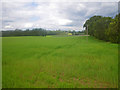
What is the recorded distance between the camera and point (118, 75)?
2021 mm

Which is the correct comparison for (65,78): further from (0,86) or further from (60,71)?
(0,86)

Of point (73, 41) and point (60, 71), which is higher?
point (73, 41)

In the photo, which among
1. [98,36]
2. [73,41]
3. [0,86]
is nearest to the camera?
[0,86]

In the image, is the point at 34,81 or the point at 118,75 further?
the point at 118,75

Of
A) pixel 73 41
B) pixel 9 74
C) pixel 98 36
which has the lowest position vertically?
pixel 9 74

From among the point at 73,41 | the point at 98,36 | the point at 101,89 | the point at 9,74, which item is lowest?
the point at 101,89

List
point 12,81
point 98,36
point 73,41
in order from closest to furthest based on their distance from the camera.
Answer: point 12,81
point 73,41
point 98,36

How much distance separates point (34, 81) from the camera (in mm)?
1812

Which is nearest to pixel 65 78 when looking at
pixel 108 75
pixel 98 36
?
pixel 108 75

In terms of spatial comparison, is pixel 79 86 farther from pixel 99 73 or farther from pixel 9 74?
pixel 9 74

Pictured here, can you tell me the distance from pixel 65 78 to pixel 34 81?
2.38 feet

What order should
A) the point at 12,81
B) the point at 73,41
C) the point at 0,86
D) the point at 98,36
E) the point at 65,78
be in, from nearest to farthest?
the point at 0,86
the point at 12,81
the point at 65,78
the point at 73,41
the point at 98,36

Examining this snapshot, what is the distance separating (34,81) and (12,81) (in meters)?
0.47

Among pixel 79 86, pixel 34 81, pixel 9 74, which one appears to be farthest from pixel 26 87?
pixel 79 86
